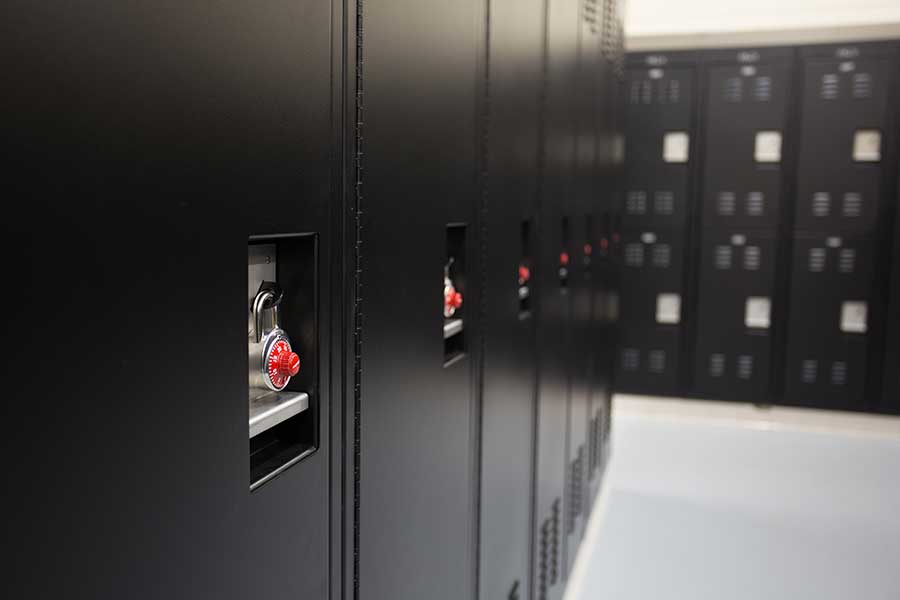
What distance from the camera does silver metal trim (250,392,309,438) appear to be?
3.15ft

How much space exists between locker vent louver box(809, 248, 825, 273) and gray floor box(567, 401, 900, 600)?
916mm

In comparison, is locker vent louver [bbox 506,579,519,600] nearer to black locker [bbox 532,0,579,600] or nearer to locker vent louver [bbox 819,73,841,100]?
black locker [bbox 532,0,579,600]

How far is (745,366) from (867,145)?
59.5 inches

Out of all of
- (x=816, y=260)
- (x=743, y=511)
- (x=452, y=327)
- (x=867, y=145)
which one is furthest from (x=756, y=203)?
(x=452, y=327)

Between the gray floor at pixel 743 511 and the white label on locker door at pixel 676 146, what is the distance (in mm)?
1626

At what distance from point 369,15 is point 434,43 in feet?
0.90

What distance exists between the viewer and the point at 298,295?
1032 mm

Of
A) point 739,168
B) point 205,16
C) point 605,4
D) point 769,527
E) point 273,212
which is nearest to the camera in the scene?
point 205,16

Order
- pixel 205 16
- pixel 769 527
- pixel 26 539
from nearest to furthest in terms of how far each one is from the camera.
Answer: pixel 26 539, pixel 205 16, pixel 769 527

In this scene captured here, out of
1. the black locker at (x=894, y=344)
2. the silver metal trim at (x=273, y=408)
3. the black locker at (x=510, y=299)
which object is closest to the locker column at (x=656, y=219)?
the black locker at (x=894, y=344)

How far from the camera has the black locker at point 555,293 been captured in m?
2.39

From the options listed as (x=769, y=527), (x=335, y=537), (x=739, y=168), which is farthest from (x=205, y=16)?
(x=739, y=168)

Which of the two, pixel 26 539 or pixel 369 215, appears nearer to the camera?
pixel 26 539

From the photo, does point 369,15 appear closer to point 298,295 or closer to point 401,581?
point 298,295
